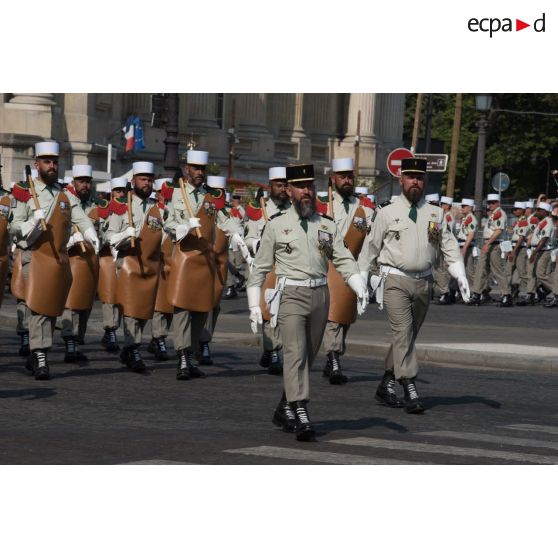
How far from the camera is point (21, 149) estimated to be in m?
39.3

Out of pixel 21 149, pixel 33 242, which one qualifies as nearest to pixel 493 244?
pixel 21 149

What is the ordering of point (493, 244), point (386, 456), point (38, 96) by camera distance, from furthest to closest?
point (38, 96), point (493, 244), point (386, 456)

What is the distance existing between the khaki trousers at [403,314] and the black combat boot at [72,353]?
15.4ft

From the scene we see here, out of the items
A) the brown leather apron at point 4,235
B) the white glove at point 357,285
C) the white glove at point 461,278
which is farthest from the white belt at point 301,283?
the brown leather apron at point 4,235

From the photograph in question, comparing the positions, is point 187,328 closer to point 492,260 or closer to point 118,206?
point 118,206

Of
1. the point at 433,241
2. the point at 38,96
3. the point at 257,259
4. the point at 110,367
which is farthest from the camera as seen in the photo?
the point at 38,96

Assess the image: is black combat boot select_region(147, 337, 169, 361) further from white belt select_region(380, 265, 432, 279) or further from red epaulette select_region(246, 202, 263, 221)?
red epaulette select_region(246, 202, 263, 221)

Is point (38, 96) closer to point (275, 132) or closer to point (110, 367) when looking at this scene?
point (275, 132)

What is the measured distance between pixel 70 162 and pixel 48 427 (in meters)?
33.8

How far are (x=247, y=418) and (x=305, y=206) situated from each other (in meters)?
1.90

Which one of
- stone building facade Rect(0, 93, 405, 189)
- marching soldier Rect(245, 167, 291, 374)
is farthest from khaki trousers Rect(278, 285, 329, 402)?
stone building facade Rect(0, 93, 405, 189)

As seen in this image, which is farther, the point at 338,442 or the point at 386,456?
the point at 338,442

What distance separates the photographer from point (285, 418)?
12.4 metres

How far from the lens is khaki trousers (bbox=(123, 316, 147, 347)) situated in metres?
17.2
